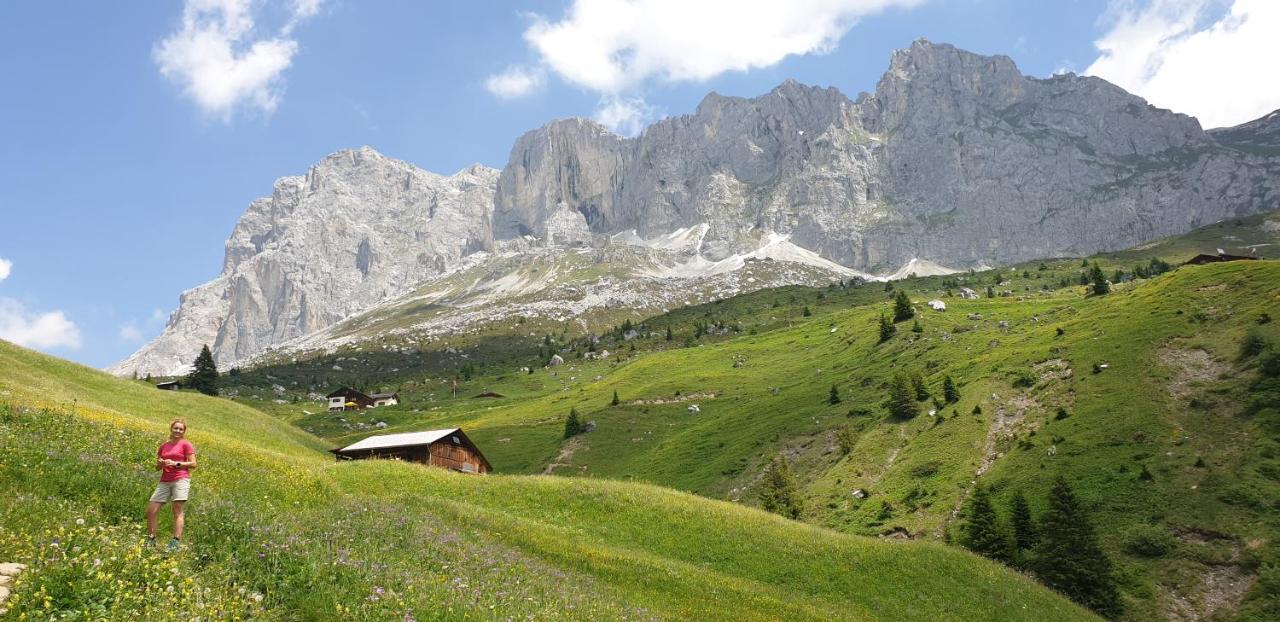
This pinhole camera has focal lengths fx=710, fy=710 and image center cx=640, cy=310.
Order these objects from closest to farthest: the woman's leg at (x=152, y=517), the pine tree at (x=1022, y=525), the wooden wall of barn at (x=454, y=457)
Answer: the woman's leg at (x=152, y=517), the pine tree at (x=1022, y=525), the wooden wall of barn at (x=454, y=457)

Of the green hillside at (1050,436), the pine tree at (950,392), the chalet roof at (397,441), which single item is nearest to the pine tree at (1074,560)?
the green hillside at (1050,436)

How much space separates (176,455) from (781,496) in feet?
187

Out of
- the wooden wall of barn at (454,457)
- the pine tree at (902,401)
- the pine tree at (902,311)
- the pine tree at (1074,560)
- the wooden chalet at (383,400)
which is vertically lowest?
the pine tree at (1074,560)

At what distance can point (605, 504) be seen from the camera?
37.1 m

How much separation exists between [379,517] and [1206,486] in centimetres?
5672

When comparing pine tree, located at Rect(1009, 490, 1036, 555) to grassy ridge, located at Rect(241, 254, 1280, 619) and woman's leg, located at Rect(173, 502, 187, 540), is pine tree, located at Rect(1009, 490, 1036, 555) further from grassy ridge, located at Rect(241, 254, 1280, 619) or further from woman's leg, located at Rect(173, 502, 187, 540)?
woman's leg, located at Rect(173, 502, 187, 540)

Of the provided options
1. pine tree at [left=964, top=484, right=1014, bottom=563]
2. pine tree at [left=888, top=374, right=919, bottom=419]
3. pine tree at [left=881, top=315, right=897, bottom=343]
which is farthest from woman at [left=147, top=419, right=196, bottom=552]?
pine tree at [left=881, top=315, right=897, bottom=343]

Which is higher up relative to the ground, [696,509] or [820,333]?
[820,333]

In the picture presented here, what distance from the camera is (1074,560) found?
4522 cm

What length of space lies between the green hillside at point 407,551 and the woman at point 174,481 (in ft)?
1.93

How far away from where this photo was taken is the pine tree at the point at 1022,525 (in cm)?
5044

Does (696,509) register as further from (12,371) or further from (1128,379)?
(1128,379)

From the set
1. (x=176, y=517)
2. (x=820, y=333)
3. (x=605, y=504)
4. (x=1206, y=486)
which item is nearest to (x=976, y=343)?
(x=1206, y=486)

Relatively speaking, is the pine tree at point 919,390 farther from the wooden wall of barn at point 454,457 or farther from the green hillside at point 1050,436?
the wooden wall of barn at point 454,457
